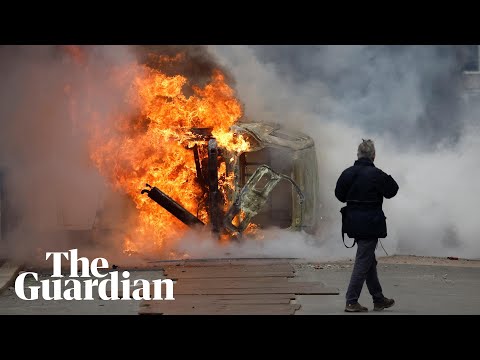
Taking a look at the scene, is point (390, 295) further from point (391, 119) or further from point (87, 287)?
point (391, 119)

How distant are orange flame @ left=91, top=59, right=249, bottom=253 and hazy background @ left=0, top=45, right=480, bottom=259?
0.51m

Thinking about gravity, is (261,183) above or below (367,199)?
above

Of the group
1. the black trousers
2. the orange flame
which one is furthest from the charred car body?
the black trousers

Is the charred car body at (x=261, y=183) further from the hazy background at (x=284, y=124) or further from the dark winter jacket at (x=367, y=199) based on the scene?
the dark winter jacket at (x=367, y=199)

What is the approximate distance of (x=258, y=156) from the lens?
17.3 metres

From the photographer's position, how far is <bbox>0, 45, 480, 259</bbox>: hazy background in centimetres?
1706

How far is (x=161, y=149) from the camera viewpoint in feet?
53.2

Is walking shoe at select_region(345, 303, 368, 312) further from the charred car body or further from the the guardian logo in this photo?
the charred car body

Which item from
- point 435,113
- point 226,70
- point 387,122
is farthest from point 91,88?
point 435,113

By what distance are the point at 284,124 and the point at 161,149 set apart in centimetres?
322

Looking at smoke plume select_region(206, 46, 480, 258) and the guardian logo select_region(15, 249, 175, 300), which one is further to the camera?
smoke plume select_region(206, 46, 480, 258)

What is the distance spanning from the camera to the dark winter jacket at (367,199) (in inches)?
382

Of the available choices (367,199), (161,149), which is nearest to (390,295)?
(367,199)
